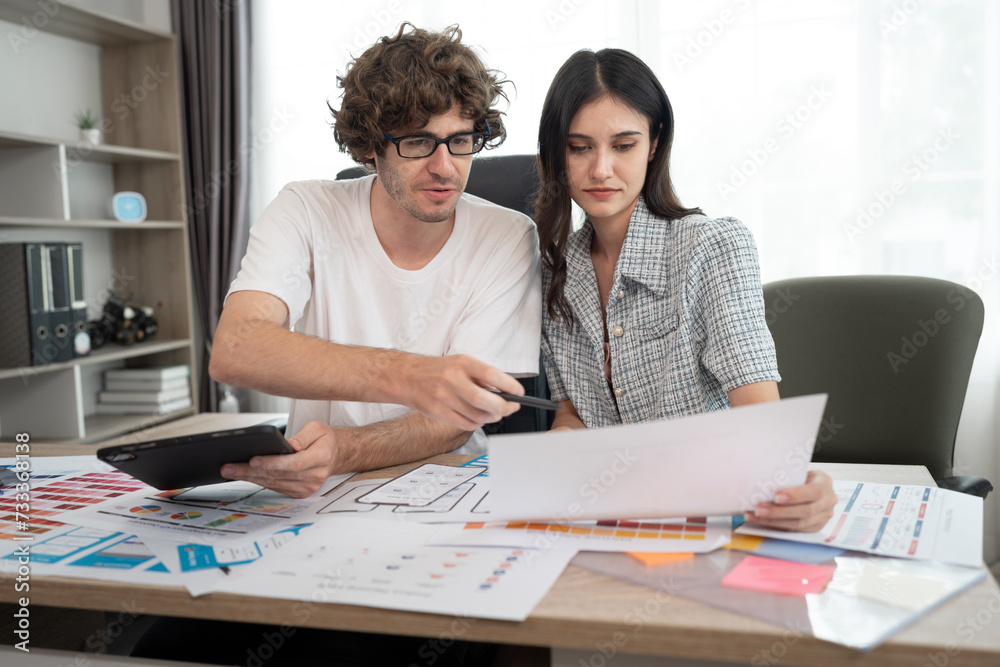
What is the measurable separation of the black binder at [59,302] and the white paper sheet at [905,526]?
2488 mm

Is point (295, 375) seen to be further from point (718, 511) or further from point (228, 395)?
point (228, 395)

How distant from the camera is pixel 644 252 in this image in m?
1.39

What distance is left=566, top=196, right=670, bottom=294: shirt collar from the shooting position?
1.37 meters

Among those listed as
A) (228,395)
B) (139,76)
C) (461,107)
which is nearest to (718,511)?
(461,107)

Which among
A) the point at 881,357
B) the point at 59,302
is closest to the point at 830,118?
the point at 881,357

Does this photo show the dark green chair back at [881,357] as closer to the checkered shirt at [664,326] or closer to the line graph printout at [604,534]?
the checkered shirt at [664,326]

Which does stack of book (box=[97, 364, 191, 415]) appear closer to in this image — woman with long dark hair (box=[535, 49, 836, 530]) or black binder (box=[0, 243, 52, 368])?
black binder (box=[0, 243, 52, 368])

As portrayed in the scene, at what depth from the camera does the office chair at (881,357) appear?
161cm

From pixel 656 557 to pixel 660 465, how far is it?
0.09m

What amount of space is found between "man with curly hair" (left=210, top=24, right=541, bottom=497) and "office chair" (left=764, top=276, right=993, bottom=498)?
2.19 feet

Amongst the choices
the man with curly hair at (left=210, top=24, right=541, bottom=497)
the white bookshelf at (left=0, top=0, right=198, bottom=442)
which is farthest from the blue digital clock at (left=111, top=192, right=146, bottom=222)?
the man with curly hair at (left=210, top=24, right=541, bottom=497)

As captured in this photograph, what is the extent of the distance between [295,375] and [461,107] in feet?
2.12

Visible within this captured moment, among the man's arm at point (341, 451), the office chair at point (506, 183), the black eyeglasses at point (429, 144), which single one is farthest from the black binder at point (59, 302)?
the man's arm at point (341, 451)

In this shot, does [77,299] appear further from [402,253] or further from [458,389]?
[458,389]
